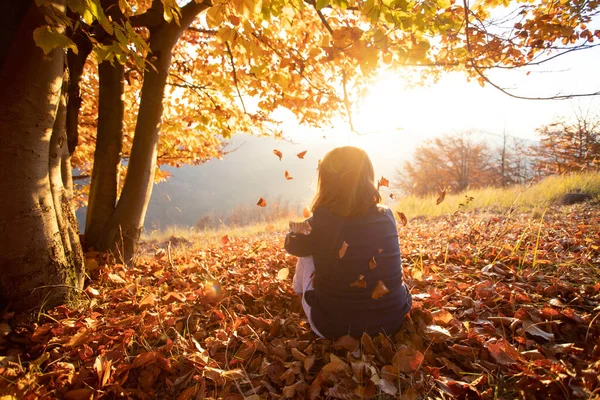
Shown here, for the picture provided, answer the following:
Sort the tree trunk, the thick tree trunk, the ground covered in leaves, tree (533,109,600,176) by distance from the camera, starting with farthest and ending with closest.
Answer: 1. tree (533,109,600,176)
2. the thick tree trunk
3. the tree trunk
4. the ground covered in leaves

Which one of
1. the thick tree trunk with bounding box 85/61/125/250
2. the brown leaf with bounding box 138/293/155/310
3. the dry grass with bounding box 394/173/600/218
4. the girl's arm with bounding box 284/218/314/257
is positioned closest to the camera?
the girl's arm with bounding box 284/218/314/257

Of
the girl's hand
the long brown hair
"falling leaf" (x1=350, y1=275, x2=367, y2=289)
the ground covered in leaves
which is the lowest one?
the ground covered in leaves

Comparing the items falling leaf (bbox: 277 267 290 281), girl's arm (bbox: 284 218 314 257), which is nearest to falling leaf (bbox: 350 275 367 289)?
girl's arm (bbox: 284 218 314 257)

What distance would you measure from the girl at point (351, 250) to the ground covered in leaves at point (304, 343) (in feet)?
0.60

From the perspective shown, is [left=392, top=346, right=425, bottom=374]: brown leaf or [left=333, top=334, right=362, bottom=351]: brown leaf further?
[left=333, top=334, right=362, bottom=351]: brown leaf

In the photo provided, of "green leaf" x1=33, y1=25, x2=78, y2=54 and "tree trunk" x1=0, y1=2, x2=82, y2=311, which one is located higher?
"green leaf" x1=33, y1=25, x2=78, y2=54

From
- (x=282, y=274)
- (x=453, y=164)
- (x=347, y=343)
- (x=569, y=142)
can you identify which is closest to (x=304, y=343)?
(x=347, y=343)

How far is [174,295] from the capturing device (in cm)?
266

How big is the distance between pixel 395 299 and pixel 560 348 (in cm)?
95

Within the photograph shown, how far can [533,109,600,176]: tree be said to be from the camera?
44.2ft

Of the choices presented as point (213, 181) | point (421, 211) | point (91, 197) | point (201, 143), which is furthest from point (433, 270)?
point (213, 181)

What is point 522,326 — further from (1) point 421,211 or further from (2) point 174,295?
(1) point 421,211

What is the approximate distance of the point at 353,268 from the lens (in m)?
1.82

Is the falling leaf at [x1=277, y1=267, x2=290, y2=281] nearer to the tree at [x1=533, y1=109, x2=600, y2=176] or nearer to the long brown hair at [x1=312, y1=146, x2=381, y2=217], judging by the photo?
the long brown hair at [x1=312, y1=146, x2=381, y2=217]
